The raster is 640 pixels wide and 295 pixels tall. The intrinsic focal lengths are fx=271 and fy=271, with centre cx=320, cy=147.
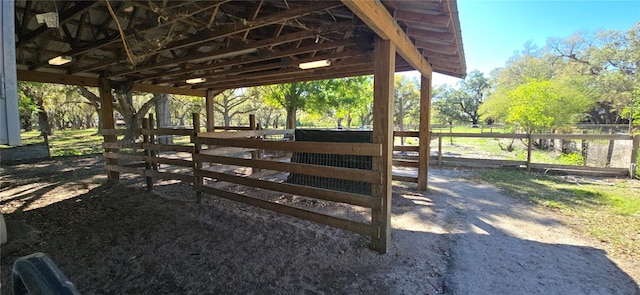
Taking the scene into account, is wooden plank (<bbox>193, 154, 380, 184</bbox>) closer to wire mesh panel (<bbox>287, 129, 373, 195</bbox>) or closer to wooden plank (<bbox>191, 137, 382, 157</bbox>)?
wooden plank (<bbox>191, 137, 382, 157</bbox>)

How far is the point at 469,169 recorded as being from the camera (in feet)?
25.6

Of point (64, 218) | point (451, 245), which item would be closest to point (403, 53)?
point (451, 245)

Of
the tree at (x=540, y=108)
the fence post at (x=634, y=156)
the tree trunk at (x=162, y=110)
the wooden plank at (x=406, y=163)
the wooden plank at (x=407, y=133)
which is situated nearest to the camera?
the wooden plank at (x=406, y=163)

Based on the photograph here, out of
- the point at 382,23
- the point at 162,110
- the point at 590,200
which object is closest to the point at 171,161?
the point at 382,23

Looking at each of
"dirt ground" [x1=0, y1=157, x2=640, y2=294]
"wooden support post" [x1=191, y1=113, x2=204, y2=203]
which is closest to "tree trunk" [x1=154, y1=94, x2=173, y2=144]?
"dirt ground" [x1=0, y1=157, x2=640, y2=294]

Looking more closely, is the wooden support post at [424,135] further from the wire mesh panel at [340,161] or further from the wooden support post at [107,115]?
the wooden support post at [107,115]

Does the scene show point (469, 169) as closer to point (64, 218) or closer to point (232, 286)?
point (232, 286)

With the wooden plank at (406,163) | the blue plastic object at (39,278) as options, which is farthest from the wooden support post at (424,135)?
the blue plastic object at (39,278)

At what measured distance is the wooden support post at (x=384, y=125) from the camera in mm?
Answer: 2977

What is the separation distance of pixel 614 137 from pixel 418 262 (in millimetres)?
7037

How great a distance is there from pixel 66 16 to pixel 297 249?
4.04 m

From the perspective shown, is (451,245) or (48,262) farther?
(451,245)

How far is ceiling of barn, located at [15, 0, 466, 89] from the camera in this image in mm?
3072

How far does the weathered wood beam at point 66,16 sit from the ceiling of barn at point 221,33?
14 millimetres
